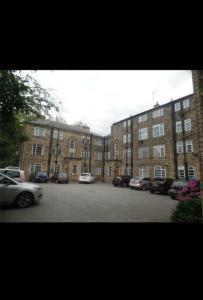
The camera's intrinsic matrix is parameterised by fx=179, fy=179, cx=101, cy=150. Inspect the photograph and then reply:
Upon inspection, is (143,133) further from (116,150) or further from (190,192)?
(190,192)

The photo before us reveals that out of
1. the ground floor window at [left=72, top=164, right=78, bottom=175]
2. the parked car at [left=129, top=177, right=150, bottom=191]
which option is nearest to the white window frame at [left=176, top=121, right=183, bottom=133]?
the parked car at [left=129, top=177, right=150, bottom=191]

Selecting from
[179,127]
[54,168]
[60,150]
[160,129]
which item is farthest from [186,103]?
[54,168]

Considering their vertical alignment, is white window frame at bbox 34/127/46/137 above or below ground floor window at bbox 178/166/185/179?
above

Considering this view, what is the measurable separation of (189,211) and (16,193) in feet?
22.0

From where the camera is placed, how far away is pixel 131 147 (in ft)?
95.0

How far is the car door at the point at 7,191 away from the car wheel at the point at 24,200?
0.88ft

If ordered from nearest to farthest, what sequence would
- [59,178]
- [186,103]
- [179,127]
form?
[186,103], [179,127], [59,178]

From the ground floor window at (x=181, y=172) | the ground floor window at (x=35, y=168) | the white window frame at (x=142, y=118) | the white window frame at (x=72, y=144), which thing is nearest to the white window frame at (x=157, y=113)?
the white window frame at (x=142, y=118)

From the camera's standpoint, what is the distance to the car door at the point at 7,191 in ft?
24.3

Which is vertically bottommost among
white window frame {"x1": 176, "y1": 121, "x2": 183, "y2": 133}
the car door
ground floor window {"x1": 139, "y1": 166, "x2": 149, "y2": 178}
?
the car door

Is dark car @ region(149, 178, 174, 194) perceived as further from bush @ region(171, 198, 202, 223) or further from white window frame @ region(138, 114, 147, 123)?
white window frame @ region(138, 114, 147, 123)

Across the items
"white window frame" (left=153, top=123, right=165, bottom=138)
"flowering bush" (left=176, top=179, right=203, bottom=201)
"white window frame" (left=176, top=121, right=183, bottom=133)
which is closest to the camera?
"flowering bush" (left=176, top=179, right=203, bottom=201)

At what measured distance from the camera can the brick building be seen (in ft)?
70.5
